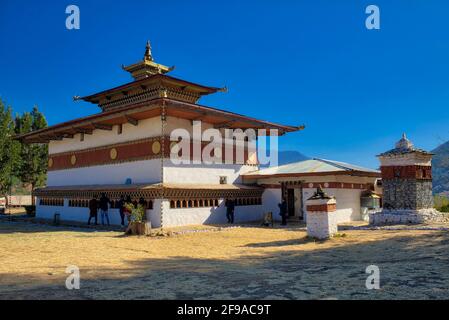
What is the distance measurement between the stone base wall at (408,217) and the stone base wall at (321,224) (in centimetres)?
512

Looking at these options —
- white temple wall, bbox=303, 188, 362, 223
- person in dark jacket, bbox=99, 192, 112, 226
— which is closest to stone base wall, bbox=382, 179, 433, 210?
white temple wall, bbox=303, 188, 362, 223

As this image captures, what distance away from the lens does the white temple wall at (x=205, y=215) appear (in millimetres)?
18578

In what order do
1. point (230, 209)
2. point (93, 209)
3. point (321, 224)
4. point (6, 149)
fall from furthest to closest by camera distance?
point (6, 149) < point (230, 209) < point (93, 209) < point (321, 224)

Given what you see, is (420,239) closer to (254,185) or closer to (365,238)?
(365,238)

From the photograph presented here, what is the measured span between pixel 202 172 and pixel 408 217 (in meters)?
10.5

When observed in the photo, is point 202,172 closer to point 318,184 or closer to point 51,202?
point 318,184

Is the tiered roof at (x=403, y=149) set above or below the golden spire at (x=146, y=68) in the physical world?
below

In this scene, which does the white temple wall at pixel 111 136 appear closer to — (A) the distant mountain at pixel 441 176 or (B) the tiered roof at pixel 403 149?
(B) the tiered roof at pixel 403 149

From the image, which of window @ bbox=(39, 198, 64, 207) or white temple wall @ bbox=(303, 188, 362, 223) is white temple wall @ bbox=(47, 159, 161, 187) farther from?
white temple wall @ bbox=(303, 188, 362, 223)

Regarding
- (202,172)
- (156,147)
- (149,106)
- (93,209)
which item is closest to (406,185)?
(202,172)

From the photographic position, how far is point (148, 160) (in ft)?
65.8

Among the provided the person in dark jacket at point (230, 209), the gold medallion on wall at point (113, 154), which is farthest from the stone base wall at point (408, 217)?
the gold medallion on wall at point (113, 154)
